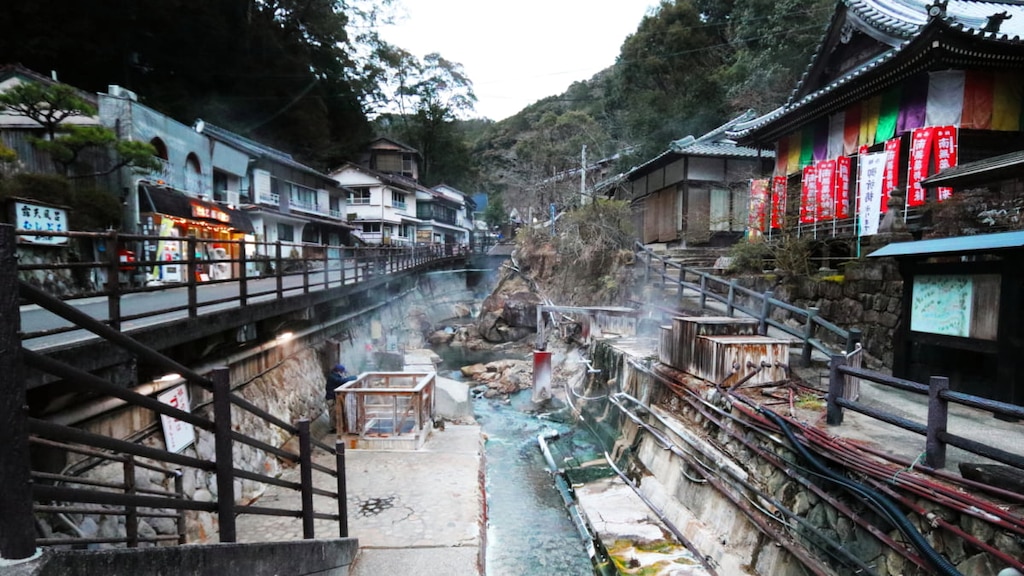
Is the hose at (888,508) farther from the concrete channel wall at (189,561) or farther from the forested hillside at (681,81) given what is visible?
the forested hillside at (681,81)

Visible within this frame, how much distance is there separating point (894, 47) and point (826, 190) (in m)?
4.22

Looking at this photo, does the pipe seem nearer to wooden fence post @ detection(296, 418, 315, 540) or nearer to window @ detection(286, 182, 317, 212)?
wooden fence post @ detection(296, 418, 315, 540)

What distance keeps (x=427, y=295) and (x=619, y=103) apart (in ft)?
74.3

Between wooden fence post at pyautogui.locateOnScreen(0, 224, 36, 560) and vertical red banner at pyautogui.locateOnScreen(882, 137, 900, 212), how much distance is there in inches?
645

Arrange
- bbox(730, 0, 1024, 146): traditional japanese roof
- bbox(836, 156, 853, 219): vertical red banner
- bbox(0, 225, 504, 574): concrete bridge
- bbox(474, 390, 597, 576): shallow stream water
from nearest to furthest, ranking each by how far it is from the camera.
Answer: bbox(0, 225, 504, 574): concrete bridge → bbox(474, 390, 597, 576): shallow stream water → bbox(730, 0, 1024, 146): traditional japanese roof → bbox(836, 156, 853, 219): vertical red banner

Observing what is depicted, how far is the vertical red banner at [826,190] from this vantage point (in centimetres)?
1523

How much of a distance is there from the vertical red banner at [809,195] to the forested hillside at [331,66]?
1226 cm

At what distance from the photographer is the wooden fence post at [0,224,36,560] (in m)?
1.74

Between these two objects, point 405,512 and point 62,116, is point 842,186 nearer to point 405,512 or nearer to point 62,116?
point 405,512

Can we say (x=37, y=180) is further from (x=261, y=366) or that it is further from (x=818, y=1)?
(x=818, y=1)

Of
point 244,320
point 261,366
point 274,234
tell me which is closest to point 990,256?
point 244,320

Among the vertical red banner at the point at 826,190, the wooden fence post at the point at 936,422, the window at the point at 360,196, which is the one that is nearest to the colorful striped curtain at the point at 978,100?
the vertical red banner at the point at 826,190

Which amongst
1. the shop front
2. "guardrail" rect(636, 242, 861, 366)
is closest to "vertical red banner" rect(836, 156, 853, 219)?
"guardrail" rect(636, 242, 861, 366)

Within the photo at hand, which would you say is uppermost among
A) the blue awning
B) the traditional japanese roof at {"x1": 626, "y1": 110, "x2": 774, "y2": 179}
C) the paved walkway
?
the traditional japanese roof at {"x1": 626, "y1": 110, "x2": 774, "y2": 179}
